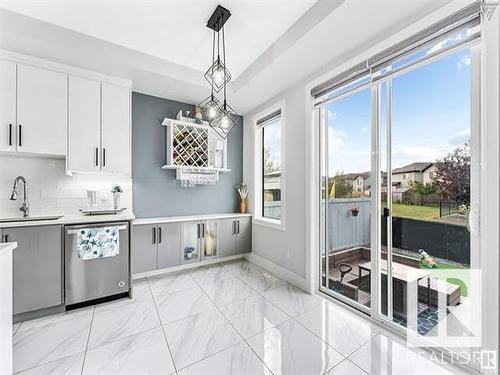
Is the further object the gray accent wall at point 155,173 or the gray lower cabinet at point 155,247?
the gray accent wall at point 155,173

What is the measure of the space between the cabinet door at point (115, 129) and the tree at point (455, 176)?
10.7 feet

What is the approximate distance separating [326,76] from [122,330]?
3.25m

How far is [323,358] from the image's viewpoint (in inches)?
69.1

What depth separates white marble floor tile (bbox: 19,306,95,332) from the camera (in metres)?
2.16

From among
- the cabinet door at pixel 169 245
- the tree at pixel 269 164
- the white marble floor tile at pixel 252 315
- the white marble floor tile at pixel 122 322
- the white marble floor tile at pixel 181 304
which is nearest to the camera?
the white marble floor tile at pixel 122 322

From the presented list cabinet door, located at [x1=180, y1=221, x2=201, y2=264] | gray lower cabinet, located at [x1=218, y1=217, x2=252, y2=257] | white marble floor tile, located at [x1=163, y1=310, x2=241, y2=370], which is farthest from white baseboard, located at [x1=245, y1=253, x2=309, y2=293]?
white marble floor tile, located at [x1=163, y1=310, x2=241, y2=370]

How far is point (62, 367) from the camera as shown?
1.67 metres

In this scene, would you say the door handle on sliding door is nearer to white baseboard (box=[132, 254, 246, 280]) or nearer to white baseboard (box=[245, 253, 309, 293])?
white baseboard (box=[245, 253, 309, 293])

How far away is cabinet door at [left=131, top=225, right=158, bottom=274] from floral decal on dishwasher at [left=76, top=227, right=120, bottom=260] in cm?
49

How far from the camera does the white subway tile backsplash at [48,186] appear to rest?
8.51 feet

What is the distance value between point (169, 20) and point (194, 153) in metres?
1.78

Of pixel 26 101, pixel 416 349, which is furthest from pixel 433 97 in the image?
pixel 26 101

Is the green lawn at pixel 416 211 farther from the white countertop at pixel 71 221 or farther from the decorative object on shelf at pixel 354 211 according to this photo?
the white countertop at pixel 71 221

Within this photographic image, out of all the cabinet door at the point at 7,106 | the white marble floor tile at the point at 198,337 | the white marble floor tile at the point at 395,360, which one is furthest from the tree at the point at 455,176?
the cabinet door at the point at 7,106
